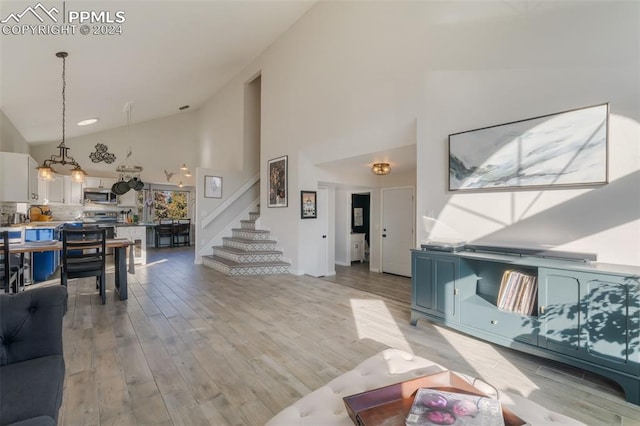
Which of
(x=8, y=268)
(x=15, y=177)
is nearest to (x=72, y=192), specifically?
(x=15, y=177)

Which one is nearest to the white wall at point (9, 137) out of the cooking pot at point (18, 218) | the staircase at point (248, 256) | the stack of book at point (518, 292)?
the cooking pot at point (18, 218)

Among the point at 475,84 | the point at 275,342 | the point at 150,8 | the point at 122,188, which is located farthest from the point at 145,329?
the point at 122,188

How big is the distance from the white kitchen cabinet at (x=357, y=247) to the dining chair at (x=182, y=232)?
21.2ft

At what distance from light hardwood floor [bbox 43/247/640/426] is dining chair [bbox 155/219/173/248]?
19.6 feet

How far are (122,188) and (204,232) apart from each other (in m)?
3.23

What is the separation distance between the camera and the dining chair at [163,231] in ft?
32.9

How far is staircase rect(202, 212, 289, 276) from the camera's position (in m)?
5.93

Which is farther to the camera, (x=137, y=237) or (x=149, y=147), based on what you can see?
(x=149, y=147)

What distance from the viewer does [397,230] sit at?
22.0ft

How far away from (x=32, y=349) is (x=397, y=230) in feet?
20.2

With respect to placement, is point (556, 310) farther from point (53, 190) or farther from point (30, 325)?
point (53, 190)

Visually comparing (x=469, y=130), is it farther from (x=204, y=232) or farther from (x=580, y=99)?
(x=204, y=232)

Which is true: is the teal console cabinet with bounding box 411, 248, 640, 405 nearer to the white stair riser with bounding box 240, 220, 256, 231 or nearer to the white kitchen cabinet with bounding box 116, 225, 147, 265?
the white stair riser with bounding box 240, 220, 256, 231

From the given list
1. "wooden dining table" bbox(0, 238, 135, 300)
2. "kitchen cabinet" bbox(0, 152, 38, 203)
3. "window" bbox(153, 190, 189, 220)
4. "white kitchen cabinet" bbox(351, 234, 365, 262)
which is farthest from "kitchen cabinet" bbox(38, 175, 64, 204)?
"white kitchen cabinet" bbox(351, 234, 365, 262)
